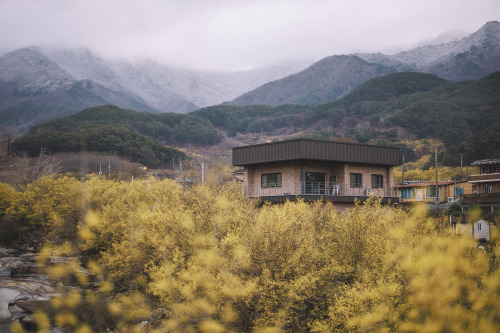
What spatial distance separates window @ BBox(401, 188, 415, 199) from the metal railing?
132ft

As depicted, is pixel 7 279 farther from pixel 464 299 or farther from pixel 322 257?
pixel 464 299

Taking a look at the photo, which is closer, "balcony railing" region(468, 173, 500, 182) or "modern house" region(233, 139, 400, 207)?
"modern house" region(233, 139, 400, 207)

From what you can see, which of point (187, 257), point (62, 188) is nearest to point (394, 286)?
point (187, 257)

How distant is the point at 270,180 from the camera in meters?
40.1

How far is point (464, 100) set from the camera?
156m

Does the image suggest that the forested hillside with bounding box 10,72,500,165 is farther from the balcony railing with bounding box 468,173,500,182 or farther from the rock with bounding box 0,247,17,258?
the rock with bounding box 0,247,17,258

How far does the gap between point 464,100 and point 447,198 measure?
308 feet

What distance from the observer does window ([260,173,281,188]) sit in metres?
39.5

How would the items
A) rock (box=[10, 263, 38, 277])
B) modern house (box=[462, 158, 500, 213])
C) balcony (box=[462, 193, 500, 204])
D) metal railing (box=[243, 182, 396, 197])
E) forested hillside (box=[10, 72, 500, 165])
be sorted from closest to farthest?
1. metal railing (box=[243, 182, 396, 197])
2. rock (box=[10, 263, 38, 277])
3. balcony (box=[462, 193, 500, 204])
4. modern house (box=[462, 158, 500, 213])
5. forested hillside (box=[10, 72, 500, 165])

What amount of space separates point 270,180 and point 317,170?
4255 mm

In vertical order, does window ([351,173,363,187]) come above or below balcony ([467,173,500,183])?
below

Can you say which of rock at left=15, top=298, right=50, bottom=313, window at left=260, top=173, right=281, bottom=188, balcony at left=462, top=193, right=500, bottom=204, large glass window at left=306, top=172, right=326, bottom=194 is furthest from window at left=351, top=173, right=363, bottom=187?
balcony at left=462, top=193, right=500, bottom=204

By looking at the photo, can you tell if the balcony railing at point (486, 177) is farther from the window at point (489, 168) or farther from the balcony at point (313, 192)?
the balcony at point (313, 192)

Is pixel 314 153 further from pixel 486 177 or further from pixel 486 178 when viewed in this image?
pixel 486 177
